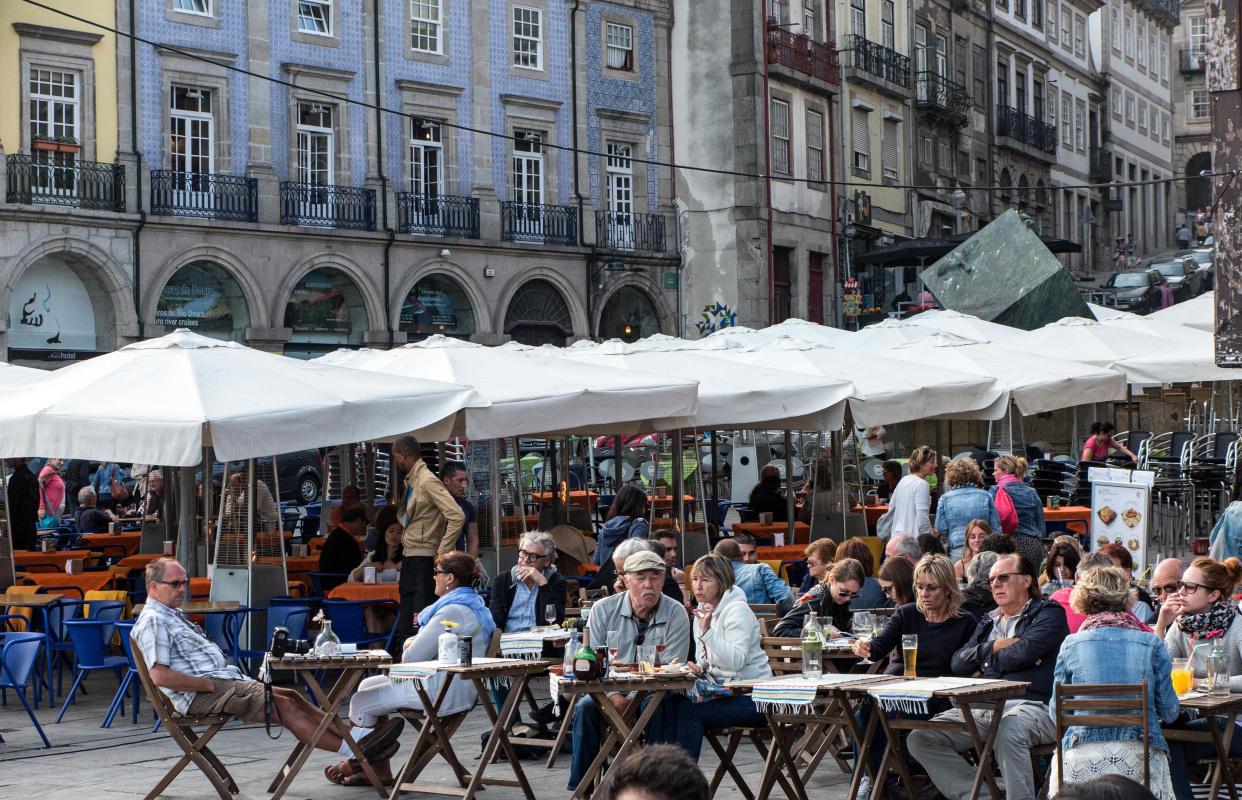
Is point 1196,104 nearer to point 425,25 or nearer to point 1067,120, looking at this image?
point 1067,120

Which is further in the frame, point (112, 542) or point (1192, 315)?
point (1192, 315)

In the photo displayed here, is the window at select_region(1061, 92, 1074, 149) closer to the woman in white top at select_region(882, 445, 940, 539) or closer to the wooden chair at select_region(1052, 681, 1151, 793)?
the woman in white top at select_region(882, 445, 940, 539)

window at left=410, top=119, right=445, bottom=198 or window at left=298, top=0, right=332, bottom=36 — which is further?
window at left=410, top=119, right=445, bottom=198

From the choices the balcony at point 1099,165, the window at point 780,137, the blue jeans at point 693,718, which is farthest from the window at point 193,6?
the balcony at point 1099,165

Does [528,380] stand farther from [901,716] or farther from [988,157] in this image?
[988,157]

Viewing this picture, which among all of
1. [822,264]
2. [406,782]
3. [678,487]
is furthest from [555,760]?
[822,264]

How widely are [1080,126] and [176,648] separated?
60.8m

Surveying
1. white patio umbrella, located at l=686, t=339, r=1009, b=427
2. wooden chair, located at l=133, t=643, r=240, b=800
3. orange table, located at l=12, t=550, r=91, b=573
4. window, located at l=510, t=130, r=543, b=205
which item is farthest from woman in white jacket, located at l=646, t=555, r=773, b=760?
window, located at l=510, t=130, r=543, b=205

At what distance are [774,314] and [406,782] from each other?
32737 mm

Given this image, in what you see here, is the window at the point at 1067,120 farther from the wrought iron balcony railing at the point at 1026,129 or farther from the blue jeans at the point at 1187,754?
the blue jeans at the point at 1187,754

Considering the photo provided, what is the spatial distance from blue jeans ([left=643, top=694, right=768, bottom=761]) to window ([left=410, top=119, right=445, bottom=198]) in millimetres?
27670

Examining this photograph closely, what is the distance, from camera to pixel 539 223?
37.7m

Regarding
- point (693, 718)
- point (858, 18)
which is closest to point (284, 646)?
point (693, 718)

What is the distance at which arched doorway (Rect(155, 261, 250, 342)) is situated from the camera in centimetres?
3200
